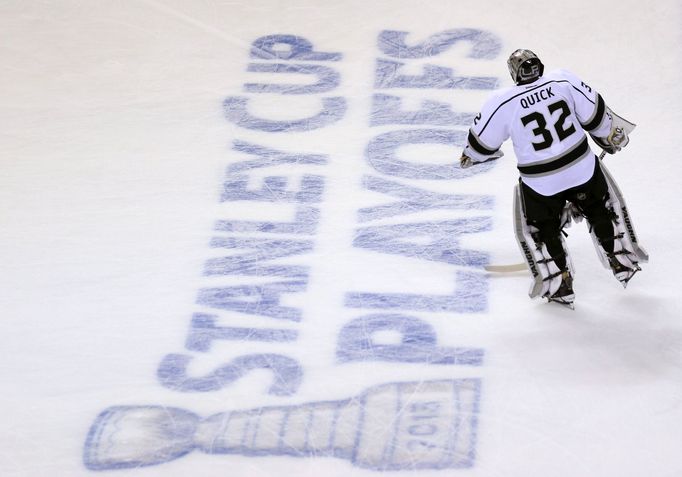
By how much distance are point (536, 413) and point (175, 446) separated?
5.03 feet

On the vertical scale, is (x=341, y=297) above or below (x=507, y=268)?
below

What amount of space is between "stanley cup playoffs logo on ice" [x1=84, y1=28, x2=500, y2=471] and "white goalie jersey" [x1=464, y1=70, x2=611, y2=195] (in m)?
0.75

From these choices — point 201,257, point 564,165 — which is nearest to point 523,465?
point 564,165

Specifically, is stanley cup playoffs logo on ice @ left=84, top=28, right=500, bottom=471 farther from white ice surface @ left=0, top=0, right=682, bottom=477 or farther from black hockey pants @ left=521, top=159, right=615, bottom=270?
black hockey pants @ left=521, top=159, right=615, bottom=270

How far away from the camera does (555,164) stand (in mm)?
5809

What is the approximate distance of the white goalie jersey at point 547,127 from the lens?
575 centimetres

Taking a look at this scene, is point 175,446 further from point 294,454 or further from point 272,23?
point 272,23

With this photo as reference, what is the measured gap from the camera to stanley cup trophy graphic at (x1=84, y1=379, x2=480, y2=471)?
5.55 m

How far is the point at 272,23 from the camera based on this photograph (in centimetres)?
820

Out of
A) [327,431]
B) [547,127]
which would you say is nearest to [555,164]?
[547,127]

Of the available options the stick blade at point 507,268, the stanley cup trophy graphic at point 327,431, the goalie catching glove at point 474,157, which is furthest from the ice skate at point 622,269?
Result: the stanley cup trophy graphic at point 327,431

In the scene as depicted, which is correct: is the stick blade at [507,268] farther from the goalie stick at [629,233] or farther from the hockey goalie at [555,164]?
the hockey goalie at [555,164]

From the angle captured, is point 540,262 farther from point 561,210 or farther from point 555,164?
point 555,164

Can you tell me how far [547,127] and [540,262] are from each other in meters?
0.67
